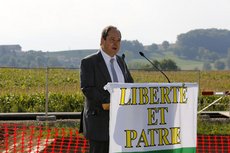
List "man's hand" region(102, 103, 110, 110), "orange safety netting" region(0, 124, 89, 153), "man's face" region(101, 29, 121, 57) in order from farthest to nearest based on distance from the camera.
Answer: "orange safety netting" region(0, 124, 89, 153) < "man's face" region(101, 29, 121, 57) < "man's hand" region(102, 103, 110, 110)

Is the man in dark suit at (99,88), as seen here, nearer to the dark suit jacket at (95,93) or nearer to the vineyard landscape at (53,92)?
the dark suit jacket at (95,93)

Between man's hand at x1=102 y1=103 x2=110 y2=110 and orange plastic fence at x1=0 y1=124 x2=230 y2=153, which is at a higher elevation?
man's hand at x1=102 y1=103 x2=110 y2=110

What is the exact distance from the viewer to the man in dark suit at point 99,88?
424cm

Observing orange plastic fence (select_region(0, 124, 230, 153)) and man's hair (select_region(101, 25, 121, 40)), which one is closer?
man's hair (select_region(101, 25, 121, 40))

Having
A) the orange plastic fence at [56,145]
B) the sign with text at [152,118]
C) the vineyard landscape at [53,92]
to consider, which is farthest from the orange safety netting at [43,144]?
the vineyard landscape at [53,92]

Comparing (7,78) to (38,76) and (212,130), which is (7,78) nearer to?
(38,76)

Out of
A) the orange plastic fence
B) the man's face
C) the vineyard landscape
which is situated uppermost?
the man's face

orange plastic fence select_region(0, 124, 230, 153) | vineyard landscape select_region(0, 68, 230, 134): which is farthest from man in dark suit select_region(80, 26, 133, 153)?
vineyard landscape select_region(0, 68, 230, 134)

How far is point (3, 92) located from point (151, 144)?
49.1 feet

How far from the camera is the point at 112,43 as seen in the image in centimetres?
431

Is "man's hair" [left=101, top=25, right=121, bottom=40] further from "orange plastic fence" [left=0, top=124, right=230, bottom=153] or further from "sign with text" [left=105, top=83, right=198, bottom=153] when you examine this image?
"orange plastic fence" [left=0, top=124, right=230, bottom=153]

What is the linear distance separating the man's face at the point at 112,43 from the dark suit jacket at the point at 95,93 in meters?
0.12

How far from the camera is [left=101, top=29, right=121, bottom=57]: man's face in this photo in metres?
4.29

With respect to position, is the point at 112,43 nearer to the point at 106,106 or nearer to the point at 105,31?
the point at 105,31
